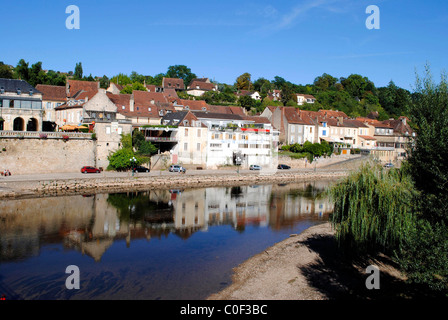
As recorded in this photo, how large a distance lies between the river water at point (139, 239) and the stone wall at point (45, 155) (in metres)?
7.70

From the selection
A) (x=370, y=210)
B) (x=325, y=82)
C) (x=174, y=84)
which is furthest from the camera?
(x=325, y=82)

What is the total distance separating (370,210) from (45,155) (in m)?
32.6

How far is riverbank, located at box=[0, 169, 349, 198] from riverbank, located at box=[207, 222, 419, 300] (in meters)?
8.76

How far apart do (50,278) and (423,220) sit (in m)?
14.9

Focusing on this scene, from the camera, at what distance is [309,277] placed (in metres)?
16.9

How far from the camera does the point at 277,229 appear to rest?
1059 inches

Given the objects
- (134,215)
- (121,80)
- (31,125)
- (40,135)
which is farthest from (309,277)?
(121,80)

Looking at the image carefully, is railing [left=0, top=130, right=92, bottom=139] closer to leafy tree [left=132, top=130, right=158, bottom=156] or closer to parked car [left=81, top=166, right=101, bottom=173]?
parked car [left=81, top=166, right=101, bottom=173]

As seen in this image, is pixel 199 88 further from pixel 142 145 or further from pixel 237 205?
pixel 237 205

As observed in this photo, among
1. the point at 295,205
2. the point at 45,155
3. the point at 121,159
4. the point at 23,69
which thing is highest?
the point at 23,69

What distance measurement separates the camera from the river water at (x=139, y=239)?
1625 centimetres

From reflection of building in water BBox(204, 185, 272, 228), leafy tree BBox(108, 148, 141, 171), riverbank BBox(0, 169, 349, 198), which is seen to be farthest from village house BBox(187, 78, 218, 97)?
reflection of building in water BBox(204, 185, 272, 228)
